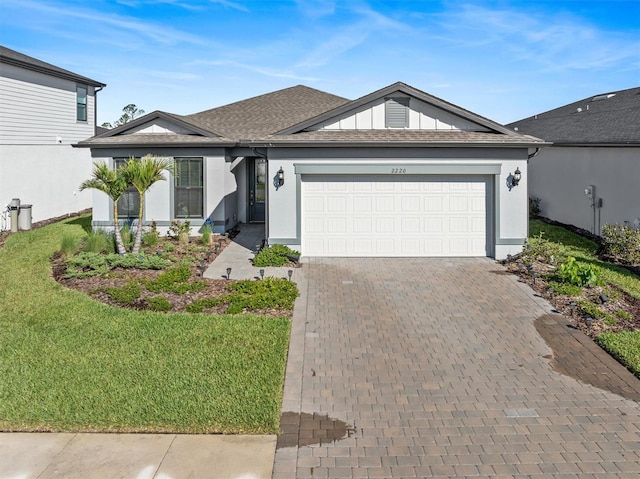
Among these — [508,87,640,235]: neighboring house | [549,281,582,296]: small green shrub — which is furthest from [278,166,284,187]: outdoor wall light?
[508,87,640,235]: neighboring house

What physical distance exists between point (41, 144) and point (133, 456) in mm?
20118

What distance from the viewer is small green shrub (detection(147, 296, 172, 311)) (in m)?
10.1

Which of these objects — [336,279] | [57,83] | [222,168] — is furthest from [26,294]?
[57,83]

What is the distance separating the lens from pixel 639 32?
21328mm

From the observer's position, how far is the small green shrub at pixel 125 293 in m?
10.4

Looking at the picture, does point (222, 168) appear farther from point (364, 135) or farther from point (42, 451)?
point (42, 451)

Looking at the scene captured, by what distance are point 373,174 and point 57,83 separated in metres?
16.0

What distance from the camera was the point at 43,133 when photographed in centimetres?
2236

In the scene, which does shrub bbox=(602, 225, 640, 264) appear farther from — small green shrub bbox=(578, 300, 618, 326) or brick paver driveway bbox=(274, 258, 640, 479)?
small green shrub bbox=(578, 300, 618, 326)

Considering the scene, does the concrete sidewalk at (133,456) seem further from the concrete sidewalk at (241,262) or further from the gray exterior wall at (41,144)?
the gray exterior wall at (41,144)

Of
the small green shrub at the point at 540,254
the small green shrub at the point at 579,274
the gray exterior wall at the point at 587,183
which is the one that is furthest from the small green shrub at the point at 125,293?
the gray exterior wall at the point at 587,183

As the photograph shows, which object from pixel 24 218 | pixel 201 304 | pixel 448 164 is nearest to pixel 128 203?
pixel 24 218

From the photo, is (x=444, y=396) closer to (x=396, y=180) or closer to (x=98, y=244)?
(x=396, y=180)

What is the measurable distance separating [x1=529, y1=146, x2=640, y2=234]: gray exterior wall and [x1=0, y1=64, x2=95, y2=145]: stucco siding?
66.7 ft
